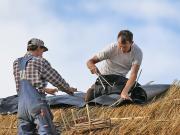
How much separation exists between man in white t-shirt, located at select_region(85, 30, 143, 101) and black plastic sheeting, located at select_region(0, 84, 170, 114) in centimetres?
13

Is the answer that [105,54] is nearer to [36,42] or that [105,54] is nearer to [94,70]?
[94,70]

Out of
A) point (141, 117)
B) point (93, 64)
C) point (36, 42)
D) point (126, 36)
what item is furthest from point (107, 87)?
point (36, 42)

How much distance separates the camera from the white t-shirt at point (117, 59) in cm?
627

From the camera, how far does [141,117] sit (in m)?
5.76

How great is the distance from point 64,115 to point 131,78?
852 millimetres

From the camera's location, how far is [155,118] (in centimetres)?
573

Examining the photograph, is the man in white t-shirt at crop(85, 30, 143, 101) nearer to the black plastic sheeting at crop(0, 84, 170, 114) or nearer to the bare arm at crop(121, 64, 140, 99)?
the bare arm at crop(121, 64, 140, 99)

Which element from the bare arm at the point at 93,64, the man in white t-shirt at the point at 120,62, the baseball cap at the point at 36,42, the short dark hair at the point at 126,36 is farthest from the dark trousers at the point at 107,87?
the baseball cap at the point at 36,42

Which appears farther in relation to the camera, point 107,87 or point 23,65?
point 107,87

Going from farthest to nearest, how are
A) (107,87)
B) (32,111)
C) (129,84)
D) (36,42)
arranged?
1. (107,87)
2. (129,84)
3. (36,42)
4. (32,111)

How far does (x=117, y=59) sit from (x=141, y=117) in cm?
89

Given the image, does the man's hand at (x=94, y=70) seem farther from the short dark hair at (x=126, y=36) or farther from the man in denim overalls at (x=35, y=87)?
the man in denim overalls at (x=35, y=87)

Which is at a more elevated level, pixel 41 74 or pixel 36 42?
pixel 36 42

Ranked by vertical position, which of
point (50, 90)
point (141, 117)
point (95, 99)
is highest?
point (50, 90)
